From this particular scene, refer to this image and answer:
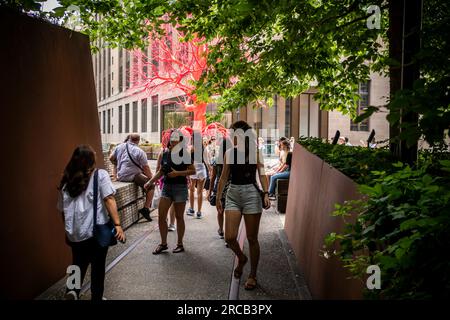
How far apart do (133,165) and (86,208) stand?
530 centimetres

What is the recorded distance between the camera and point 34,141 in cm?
449

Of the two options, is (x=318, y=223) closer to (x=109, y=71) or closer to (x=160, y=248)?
(x=160, y=248)

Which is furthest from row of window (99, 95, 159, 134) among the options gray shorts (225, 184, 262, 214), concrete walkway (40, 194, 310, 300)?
gray shorts (225, 184, 262, 214)

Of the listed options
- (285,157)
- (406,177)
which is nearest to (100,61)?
(285,157)

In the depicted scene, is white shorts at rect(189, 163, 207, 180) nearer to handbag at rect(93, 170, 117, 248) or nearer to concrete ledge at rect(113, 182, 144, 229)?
concrete ledge at rect(113, 182, 144, 229)

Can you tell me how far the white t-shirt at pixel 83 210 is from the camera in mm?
3652

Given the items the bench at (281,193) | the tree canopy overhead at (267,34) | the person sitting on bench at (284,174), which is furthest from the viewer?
the person sitting on bench at (284,174)

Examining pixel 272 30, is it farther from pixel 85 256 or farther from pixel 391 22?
pixel 85 256

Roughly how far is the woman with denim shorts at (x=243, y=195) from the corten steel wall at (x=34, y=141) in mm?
2279

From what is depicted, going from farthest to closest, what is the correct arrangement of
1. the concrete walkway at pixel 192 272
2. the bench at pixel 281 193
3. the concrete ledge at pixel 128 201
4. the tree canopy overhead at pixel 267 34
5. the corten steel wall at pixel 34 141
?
the bench at pixel 281 193 → the concrete ledge at pixel 128 201 → the tree canopy overhead at pixel 267 34 → the concrete walkway at pixel 192 272 → the corten steel wall at pixel 34 141

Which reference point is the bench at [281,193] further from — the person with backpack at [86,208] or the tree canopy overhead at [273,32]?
the person with backpack at [86,208]

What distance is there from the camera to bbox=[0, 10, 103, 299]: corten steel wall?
13.0 feet

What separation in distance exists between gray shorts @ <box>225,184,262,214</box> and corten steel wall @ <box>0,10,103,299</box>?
7.64ft

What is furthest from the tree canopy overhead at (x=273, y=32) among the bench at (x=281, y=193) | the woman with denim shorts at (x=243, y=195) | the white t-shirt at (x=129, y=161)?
the bench at (x=281, y=193)
